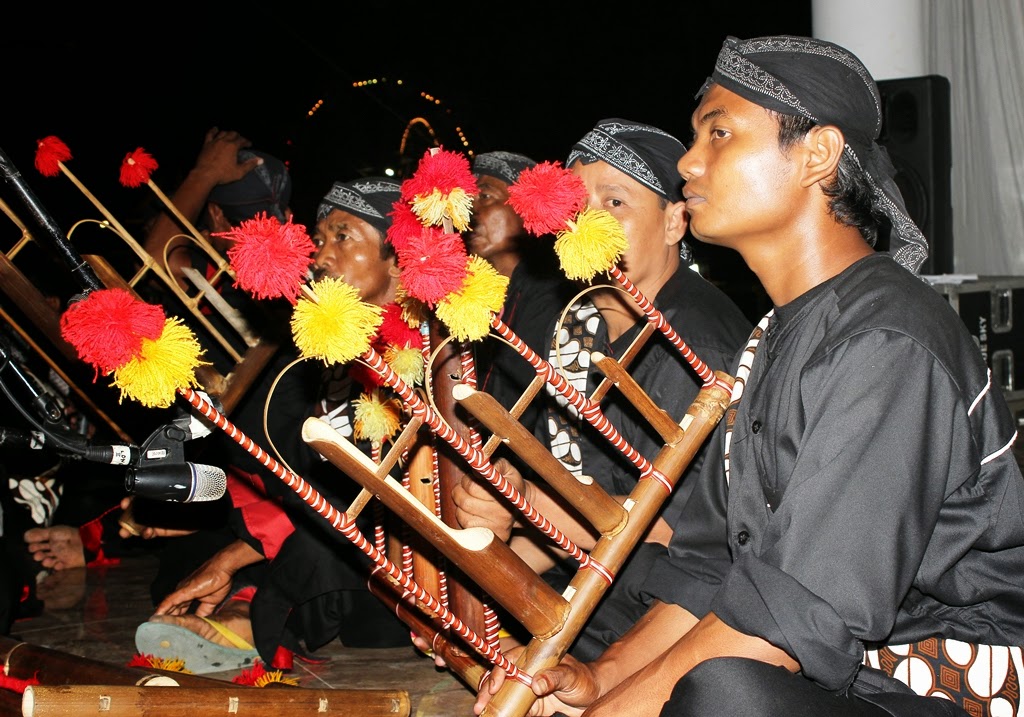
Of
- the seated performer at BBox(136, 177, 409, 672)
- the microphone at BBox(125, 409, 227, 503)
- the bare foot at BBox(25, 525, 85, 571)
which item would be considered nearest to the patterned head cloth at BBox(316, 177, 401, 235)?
the seated performer at BBox(136, 177, 409, 672)

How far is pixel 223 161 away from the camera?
13.6ft

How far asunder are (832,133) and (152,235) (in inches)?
125

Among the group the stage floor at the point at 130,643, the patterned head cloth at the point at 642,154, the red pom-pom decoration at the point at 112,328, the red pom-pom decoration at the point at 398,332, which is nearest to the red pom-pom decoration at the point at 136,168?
the stage floor at the point at 130,643

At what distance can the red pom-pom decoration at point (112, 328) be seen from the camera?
1.37m

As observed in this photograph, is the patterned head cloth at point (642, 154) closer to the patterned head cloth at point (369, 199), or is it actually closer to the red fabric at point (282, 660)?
the patterned head cloth at point (369, 199)

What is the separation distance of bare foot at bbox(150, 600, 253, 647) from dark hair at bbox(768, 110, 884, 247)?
6.67ft

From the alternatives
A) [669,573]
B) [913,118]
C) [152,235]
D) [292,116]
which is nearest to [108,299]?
[669,573]

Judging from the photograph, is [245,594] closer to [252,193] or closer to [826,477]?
[252,193]

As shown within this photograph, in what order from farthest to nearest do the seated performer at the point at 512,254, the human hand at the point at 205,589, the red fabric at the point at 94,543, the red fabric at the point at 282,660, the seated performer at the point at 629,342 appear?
the red fabric at the point at 94,543
the seated performer at the point at 512,254
the human hand at the point at 205,589
the red fabric at the point at 282,660
the seated performer at the point at 629,342

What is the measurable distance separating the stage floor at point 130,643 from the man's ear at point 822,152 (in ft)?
4.67

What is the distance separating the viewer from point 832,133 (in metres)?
1.62

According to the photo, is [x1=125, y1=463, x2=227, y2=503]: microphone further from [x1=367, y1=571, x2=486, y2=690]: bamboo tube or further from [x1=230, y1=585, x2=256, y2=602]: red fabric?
[x1=230, y1=585, x2=256, y2=602]: red fabric

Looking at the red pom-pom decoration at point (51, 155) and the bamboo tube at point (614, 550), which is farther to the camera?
the red pom-pom decoration at point (51, 155)

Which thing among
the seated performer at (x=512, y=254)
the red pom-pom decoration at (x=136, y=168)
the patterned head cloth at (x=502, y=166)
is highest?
the red pom-pom decoration at (x=136, y=168)
